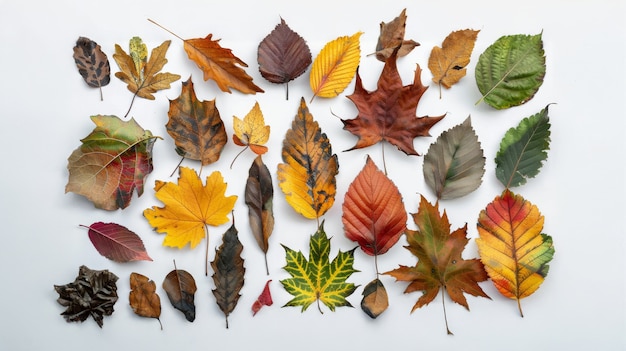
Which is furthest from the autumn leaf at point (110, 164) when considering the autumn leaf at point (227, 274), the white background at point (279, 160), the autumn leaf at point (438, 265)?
the autumn leaf at point (438, 265)

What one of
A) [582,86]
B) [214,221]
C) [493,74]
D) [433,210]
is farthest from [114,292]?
[582,86]

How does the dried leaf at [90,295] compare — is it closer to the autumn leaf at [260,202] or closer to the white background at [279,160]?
the white background at [279,160]

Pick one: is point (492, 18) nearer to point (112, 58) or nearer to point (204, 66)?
point (204, 66)

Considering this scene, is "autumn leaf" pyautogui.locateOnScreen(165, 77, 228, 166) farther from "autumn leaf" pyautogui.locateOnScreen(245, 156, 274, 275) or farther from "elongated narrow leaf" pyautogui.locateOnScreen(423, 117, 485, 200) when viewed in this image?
"elongated narrow leaf" pyautogui.locateOnScreen(423, 117, 485, 200)

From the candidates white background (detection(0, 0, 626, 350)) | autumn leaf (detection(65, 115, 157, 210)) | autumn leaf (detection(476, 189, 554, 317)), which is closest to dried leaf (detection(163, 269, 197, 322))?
white background (detection(0, 0, 626, 350))

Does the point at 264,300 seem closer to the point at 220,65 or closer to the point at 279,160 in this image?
the point at 279,160
